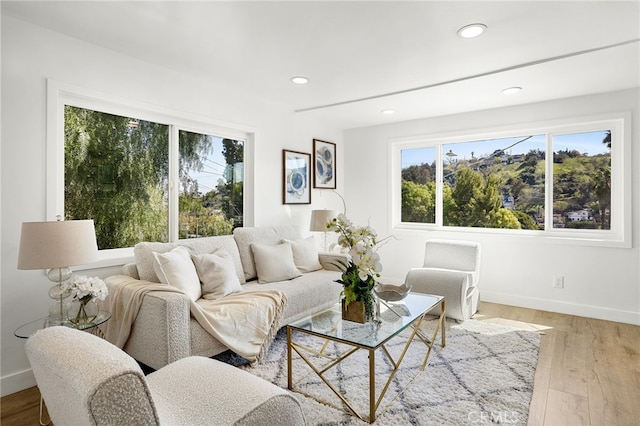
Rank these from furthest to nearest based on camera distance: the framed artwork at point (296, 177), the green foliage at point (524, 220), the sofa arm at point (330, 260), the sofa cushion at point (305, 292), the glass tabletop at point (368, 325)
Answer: the framed artwork at point (296, 177) → the green foliage at point (524, 220) → the sofa arm at point (330, 260) → the sofa cushion at point (305, 292) → the glass tabletop at point (368, 325)

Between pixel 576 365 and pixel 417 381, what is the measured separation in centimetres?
127

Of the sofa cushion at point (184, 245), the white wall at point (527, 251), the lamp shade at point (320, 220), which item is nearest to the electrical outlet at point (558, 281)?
the white wall at point (527, 251)

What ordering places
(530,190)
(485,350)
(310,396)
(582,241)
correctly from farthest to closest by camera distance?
1. (530,190)
2. (582,241)
3. (485,350)
4. (310,396)

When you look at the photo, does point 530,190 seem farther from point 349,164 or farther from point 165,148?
point 165,148

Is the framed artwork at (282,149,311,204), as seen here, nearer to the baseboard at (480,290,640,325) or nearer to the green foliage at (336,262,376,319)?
the green foliage at (336,262,376,319)

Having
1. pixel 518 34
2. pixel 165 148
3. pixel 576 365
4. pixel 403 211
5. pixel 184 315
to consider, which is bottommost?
pixel 576 365

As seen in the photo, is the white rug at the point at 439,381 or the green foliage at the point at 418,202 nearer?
the white rug at the point at 439,381

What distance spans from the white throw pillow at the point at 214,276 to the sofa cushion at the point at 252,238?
0.46m

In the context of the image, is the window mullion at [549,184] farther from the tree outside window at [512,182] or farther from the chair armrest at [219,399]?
the chair armrest at [219,399]

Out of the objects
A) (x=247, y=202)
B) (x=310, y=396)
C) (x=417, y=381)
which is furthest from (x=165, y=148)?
(x=417, y=381)

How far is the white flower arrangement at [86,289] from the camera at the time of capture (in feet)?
6.92

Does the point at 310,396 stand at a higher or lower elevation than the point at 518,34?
lower

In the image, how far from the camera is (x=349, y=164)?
217 inches

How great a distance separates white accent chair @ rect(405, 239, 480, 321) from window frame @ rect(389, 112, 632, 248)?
0.67m
